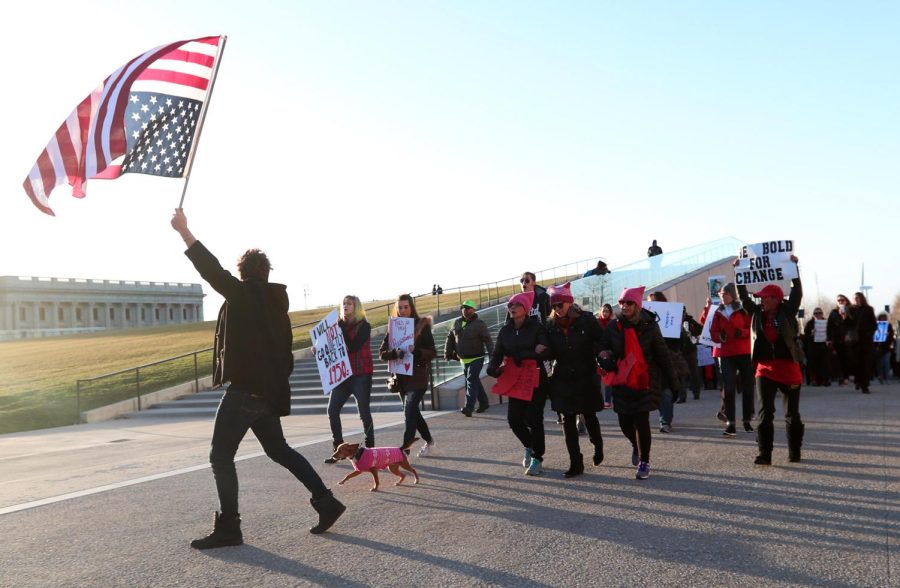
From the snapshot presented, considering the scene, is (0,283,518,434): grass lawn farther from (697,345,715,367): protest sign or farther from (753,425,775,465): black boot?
(753,425,775,465): black boot

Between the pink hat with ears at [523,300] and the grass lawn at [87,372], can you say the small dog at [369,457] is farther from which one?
the grass lawn at [87,372]

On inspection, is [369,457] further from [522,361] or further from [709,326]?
[709,326]

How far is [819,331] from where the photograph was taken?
19.7m

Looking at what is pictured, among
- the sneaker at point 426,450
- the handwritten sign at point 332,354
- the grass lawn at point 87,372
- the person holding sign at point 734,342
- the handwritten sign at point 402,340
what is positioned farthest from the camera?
the grass lawn at point 87,372

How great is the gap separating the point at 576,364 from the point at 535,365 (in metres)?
0.39

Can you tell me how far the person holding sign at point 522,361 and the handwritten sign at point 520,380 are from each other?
43mm

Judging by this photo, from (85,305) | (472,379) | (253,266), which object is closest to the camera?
(253,266)

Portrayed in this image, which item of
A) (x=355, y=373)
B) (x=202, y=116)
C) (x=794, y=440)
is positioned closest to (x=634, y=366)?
(x=794, y=440)

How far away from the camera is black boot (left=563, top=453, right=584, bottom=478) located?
26.3 feet

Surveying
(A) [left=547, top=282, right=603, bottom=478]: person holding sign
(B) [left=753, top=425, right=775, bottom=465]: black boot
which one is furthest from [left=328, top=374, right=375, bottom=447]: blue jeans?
(B) [left=753, top=425, right=775, bottom=465]: black boot

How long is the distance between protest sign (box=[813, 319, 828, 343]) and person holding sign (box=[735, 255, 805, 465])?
12052 millimetres

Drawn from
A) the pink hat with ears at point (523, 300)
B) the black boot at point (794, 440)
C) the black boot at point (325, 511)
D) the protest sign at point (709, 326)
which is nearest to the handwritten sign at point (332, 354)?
the pink hat with ears at point (523, 300)

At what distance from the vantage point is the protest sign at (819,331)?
19.5 meters

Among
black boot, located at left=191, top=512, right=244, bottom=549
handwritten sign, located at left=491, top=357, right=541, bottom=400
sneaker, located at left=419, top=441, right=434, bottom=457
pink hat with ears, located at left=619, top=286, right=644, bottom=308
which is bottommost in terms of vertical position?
sneaker, located at left=419, top=441, right=434, bottom=457
